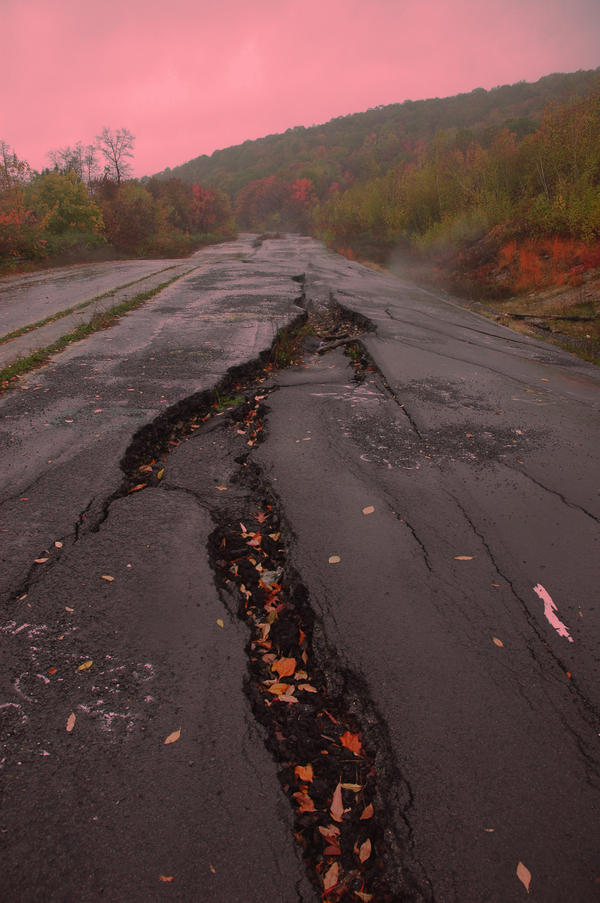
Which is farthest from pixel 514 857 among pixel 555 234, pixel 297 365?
pixel 555 234

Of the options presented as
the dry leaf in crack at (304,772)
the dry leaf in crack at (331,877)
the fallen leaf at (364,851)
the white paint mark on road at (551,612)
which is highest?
the white paint mark on road at (551,612)

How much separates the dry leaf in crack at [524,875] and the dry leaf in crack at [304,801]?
0.70 metres

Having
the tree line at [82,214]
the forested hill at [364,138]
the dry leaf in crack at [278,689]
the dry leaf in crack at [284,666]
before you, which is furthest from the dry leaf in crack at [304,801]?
the forested hill at [364,138]

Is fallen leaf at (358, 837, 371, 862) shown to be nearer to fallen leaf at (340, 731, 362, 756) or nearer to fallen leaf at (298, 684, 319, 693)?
fallen leaf at (340, 731, 362, 756)

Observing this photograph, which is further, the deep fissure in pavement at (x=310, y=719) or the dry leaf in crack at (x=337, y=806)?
the dry leaf in crack at (x=337, y=806)

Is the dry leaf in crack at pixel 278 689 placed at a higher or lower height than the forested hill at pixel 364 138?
lower

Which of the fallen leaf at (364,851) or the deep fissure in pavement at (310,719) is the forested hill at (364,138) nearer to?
the deep fissure in pavement at (310,719)

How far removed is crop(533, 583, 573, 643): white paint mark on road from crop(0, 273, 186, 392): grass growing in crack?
5.99 m

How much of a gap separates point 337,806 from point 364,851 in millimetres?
163

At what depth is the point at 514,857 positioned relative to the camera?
155cm

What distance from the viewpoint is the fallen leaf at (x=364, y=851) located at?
1.61 metres

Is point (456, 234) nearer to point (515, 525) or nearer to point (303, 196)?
point (515, 525)

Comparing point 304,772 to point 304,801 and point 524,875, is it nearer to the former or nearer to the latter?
point 304,801

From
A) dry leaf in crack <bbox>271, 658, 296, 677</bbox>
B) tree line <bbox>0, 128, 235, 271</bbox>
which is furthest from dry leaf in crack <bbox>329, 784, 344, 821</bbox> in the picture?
tree line <bbox>0, 128, 235, 271</bbox>
